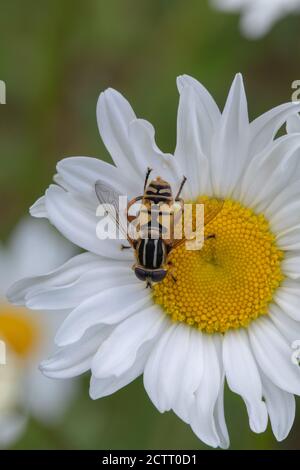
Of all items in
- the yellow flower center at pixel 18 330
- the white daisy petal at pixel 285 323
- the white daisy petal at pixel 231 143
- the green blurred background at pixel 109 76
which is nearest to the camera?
the white daisy petal at pixel 231 143

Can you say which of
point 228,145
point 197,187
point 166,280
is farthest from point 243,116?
point 166,280

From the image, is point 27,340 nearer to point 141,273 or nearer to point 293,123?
point 141,273

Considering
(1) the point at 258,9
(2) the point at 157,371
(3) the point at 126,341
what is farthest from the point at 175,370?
(1) the point at 258,9

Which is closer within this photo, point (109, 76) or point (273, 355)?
point (273, 355)

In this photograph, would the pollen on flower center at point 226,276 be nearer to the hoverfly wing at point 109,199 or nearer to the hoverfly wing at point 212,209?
the hoverfly wing at point 212,209

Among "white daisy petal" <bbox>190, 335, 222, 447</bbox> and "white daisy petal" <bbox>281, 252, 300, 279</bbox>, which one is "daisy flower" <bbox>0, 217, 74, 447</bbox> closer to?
"white daisy petal" <bbox>190, 335, 222, 447</bbox>

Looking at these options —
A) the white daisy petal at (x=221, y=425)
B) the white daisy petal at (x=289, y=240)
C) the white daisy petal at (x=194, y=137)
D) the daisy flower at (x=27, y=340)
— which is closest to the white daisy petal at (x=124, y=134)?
the white daisy petal at (x=194, y=137)
